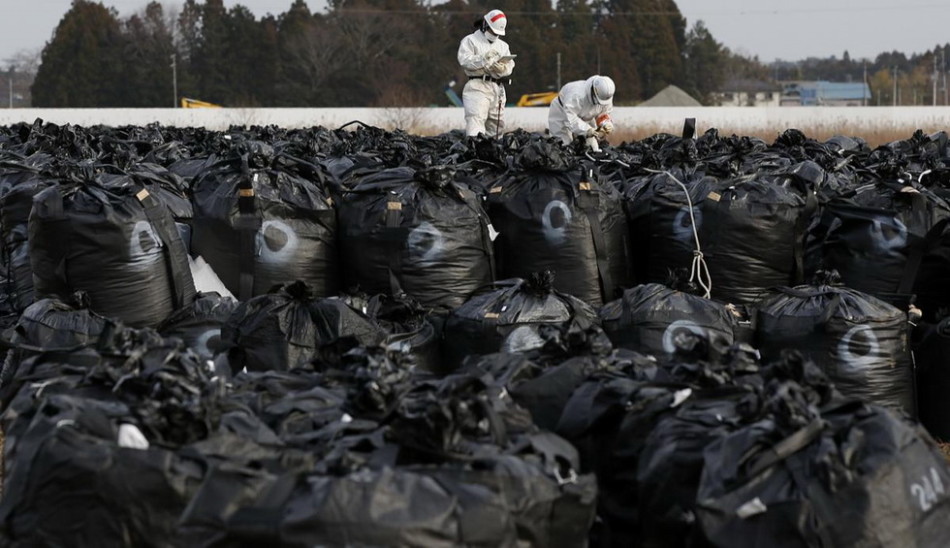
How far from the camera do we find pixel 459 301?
5973 mm

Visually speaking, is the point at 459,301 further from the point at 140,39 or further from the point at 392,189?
the point at 140,39

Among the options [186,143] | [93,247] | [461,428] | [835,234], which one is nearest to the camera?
[461,428]

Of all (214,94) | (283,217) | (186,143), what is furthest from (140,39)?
(283,217)

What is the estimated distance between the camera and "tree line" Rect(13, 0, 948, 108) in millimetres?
55031

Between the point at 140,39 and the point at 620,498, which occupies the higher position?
the point at 140,39

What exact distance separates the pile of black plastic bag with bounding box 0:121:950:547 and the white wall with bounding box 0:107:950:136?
23998mm

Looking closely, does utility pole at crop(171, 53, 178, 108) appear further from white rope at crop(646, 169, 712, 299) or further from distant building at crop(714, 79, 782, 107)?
white rope at crop(646, 169, 712, 299)

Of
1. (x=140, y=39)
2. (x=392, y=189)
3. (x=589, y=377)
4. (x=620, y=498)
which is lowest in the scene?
(x=620, y=498)

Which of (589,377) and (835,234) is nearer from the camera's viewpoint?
(589,377)

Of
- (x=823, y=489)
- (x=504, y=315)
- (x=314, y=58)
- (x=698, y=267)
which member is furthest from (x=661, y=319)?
(x=314, y=58)

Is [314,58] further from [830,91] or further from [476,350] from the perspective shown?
[476,350]

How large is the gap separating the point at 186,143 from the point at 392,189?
6.36 m

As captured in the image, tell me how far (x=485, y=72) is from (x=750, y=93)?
67043 millimetres

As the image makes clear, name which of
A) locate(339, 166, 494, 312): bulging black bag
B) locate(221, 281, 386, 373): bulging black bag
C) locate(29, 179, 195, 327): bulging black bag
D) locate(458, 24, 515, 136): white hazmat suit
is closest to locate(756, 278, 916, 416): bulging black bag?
locate(339, 166, 494, 312): bulging black bag
